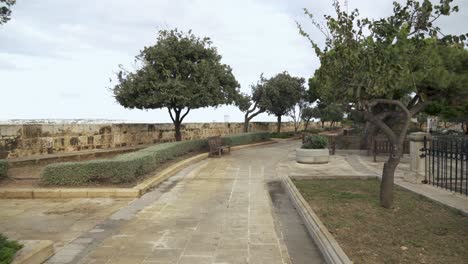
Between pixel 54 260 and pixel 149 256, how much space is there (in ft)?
3.58

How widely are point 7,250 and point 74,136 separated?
10.9 meters

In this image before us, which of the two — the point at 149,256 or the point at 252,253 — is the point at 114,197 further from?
the point at 252,253

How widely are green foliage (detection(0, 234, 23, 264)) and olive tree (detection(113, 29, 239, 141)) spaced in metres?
10.7

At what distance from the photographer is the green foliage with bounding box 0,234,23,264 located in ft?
11.7

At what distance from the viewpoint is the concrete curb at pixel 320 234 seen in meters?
3.97

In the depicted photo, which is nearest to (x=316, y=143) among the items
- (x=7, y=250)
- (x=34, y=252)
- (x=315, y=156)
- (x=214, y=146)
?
(x=315, y=156)

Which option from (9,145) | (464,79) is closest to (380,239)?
(464,79)

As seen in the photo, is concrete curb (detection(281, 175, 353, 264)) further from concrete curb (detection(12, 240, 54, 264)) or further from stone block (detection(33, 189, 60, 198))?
stone block (detection(33, 189, 60, 198))

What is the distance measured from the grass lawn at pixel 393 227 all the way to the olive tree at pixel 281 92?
21843 millimetres

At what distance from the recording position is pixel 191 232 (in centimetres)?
529

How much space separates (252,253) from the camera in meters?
4.47

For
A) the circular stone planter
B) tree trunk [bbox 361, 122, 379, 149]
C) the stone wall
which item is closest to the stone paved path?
the circular stone planter

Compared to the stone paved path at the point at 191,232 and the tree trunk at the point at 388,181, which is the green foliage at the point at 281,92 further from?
the tree trunk at the point at 388,181

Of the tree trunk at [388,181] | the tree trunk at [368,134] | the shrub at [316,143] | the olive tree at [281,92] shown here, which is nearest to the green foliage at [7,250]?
the tree trunk at [388,181]
